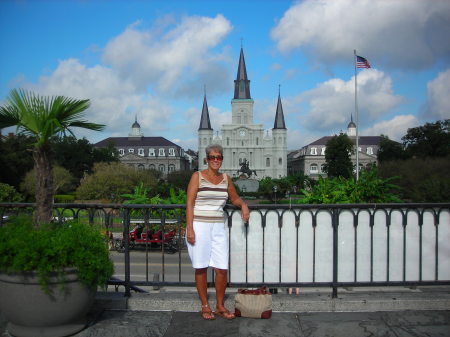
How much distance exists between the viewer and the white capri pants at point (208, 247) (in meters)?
4.25

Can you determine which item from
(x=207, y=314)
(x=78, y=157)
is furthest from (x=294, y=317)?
(x=78, y=157)

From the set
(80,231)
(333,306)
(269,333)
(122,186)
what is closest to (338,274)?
(333,306)

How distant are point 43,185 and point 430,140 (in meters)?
67.3

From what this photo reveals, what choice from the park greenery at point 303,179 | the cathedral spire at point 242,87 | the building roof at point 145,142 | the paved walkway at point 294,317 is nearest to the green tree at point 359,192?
the park greenery at point 303,179

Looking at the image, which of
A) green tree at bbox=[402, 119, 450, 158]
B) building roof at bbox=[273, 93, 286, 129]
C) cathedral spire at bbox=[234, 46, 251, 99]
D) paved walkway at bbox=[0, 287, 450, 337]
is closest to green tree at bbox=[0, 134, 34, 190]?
paved walkway at bbox=[0, 287, 450, 337]

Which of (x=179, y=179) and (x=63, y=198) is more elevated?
(x=179, y=179)

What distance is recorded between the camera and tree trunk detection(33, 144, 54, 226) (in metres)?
4.04

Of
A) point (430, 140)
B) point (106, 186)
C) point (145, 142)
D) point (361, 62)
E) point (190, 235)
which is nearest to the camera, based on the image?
point (190, 235)

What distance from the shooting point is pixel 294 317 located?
A: 447 centimetres

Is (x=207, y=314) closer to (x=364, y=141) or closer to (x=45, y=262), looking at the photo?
(x=45, y=262)

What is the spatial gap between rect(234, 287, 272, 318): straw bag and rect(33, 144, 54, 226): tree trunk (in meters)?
2.16

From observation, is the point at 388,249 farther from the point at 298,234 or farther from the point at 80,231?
the point at 80,231

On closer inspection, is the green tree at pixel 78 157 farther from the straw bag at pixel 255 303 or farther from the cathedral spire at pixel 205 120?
Answer: the straw bag at pixel 255 303

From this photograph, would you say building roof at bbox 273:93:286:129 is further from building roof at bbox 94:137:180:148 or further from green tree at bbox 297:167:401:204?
green tree at bbox 297:167:401:204
